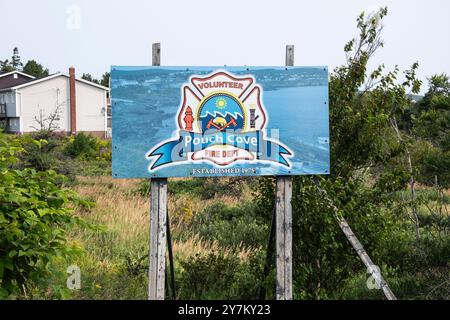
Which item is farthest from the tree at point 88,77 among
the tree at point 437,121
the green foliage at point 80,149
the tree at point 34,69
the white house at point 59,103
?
the tree at point 437,121

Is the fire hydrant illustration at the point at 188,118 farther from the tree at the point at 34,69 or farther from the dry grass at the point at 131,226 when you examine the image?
the tree at the point at 34,69

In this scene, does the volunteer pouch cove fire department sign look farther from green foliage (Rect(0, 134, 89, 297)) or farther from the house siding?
the house siding

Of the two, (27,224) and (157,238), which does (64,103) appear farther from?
(27,224)

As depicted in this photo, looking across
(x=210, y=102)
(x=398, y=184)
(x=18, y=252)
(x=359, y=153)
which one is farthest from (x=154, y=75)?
(x=398, y=184)

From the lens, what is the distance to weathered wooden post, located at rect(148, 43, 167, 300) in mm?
5441

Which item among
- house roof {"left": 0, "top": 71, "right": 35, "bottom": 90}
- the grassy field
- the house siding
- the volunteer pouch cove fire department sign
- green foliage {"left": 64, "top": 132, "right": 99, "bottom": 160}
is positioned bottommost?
the grassy field

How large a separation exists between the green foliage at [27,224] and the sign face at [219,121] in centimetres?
68

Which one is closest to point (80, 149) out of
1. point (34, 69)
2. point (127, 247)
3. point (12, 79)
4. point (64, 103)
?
point (127, 247)

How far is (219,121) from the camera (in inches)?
216

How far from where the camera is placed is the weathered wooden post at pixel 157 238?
5441mm

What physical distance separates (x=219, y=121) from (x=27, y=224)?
1.94 metres

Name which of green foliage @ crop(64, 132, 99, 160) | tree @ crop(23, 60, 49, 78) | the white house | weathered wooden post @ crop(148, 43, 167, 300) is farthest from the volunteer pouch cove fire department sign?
tree @ crop(23, 60, 49, 78)

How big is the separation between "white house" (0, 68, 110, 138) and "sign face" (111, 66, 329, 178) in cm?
4630

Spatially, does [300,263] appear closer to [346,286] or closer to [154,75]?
[346,286]
